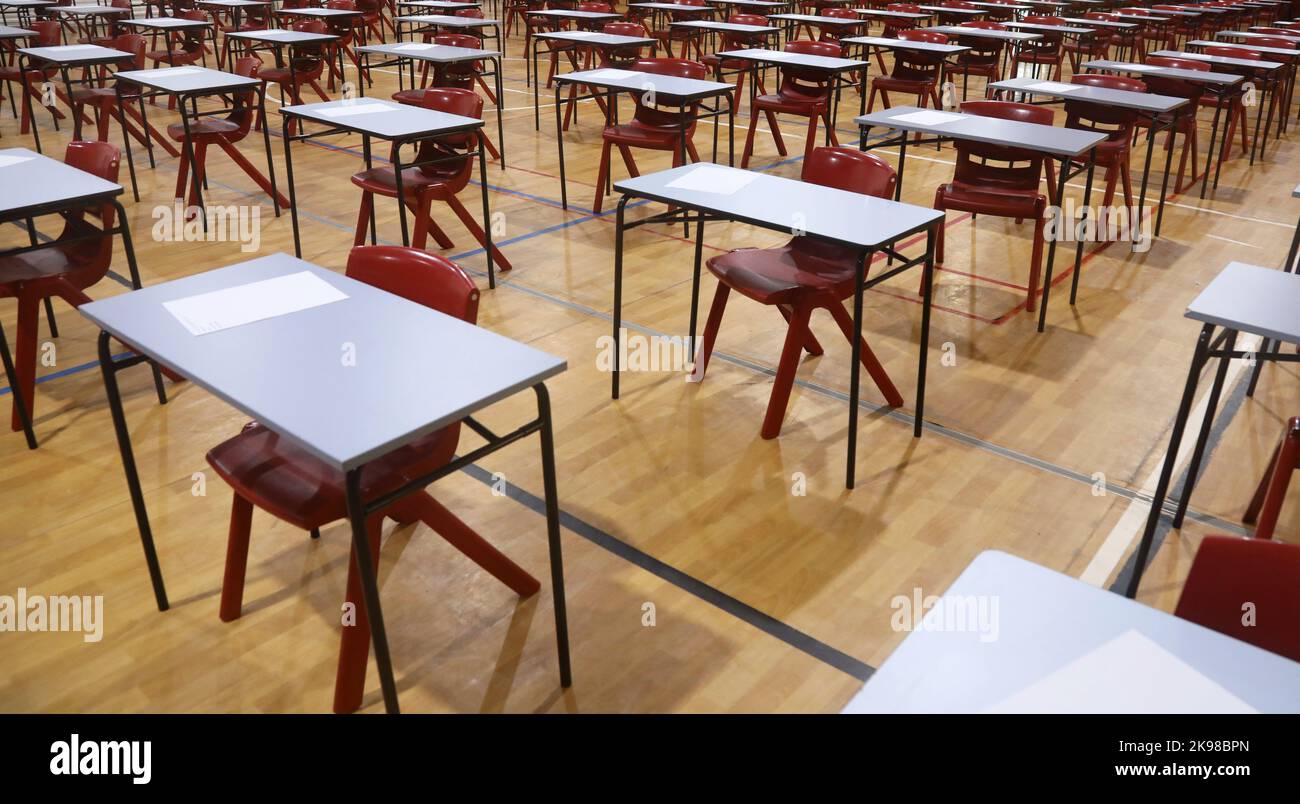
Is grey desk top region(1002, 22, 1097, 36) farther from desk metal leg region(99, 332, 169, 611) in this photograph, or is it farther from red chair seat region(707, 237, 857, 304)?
desk metal leg region(99, 332, 169, 611)

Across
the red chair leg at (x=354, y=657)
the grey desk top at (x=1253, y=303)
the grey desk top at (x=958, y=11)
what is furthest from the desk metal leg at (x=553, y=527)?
the grey desk top at (x=958, y=11)

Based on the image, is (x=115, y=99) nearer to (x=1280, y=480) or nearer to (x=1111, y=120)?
(x=1111, y=120)

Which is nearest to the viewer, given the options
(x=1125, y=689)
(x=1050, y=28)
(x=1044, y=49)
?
(x=1125, y=689)

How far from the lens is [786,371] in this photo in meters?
3.48

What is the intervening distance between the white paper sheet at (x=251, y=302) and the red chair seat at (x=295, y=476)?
0.32 meters

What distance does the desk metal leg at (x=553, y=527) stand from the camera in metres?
2.10

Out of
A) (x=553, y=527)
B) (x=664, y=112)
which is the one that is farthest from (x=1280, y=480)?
(x=664, y=112)

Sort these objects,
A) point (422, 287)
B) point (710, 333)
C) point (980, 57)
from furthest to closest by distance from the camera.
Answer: point (980, 57) → point (710, 333) → point (422, 287)

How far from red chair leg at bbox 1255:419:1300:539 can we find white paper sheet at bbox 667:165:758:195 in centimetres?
192

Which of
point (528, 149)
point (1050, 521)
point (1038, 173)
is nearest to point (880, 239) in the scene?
point (1050, 521)

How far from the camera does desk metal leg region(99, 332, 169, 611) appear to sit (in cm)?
234

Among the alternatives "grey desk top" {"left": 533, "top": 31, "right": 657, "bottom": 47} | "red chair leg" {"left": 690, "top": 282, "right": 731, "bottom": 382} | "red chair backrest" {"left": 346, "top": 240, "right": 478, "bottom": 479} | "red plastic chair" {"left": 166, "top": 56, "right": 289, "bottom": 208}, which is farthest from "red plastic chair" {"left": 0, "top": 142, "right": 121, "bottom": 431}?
"grey desk top" {"left": 533, "top": 31, "right": 657, "bottom": 47}

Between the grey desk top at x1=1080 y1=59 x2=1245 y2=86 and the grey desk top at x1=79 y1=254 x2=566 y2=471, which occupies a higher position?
the grey desk top at x1=1080 y1=59 x2=1245 y2=86

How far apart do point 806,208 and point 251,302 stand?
1850 mm
